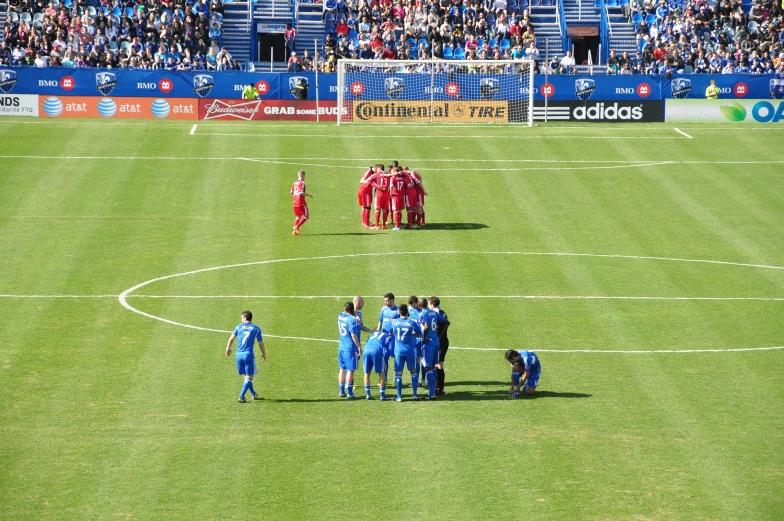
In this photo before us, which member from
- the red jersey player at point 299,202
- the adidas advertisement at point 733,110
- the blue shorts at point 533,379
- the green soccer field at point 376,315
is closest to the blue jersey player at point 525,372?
the blue shorts at point 533,379

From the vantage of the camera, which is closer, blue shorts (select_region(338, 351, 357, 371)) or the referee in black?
blue shorts (select_region(338, 351, 357, 371))

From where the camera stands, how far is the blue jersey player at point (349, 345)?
2012 centimetres

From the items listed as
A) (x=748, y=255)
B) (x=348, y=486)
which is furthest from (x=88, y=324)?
(x=748, y=255)

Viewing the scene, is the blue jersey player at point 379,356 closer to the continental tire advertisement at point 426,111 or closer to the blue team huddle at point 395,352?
the blue team huddle at point 395,352

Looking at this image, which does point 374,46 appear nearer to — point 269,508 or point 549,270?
point 549,270

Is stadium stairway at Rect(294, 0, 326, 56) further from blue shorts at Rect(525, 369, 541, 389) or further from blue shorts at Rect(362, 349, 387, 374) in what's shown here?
blue shorts at Rect(525, 369, 541, 389)

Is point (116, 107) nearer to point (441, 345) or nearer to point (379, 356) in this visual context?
point (441, 345)

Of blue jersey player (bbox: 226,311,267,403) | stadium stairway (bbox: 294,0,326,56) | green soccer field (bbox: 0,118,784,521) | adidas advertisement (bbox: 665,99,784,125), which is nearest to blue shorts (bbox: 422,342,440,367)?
green soccer field (bbox: 0,118,784,521)

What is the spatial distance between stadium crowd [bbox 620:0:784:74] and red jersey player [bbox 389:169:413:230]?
29581 millimetres

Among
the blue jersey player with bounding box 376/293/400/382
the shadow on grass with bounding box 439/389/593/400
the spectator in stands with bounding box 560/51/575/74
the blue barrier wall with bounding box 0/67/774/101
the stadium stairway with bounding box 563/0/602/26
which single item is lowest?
the shadow on grass with bounding box 439/389/593/400

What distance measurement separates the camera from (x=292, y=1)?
221 feet

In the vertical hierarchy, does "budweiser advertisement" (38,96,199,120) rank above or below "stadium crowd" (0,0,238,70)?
below

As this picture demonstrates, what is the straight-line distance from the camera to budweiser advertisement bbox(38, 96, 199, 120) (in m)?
55.4

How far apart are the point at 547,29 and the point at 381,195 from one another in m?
34.3
